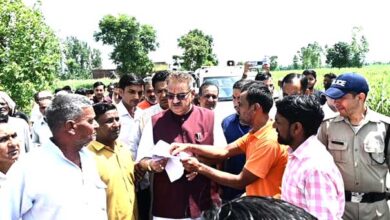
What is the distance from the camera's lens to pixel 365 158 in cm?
295

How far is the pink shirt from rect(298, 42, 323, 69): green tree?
173 feet

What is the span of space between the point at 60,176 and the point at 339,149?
1.74 meters

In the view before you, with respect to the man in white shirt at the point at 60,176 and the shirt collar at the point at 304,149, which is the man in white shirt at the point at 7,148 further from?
the shirt collar at the point at 304,149

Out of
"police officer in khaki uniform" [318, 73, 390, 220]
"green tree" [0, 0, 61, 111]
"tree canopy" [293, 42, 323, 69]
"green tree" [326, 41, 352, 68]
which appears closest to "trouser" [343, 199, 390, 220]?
"police officer in khaki uniform" [318, 73, 390, 220]

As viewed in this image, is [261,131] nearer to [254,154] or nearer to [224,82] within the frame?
[254,154]

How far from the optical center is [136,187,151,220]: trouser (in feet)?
11.7

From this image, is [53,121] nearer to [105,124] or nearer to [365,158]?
[105,124]

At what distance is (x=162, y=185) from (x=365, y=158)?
1.36m

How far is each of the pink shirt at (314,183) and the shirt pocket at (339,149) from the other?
2.55 feet

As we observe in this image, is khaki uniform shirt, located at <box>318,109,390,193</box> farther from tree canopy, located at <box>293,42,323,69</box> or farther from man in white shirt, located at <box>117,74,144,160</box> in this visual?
tree canopy, located at <box>293,42,323,69</box>

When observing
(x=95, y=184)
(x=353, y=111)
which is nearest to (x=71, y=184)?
(x=95, y=184)

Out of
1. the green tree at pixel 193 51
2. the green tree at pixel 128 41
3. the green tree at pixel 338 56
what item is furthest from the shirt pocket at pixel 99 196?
the green tree at pixel 128 41

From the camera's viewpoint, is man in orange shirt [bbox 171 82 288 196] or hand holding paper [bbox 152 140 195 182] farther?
hand holding paper [bbox 152 140 195 182]

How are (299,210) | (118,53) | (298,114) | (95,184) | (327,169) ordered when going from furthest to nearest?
(118,53) < (95,184) < (298,114) < (327,169) < (299,210)
